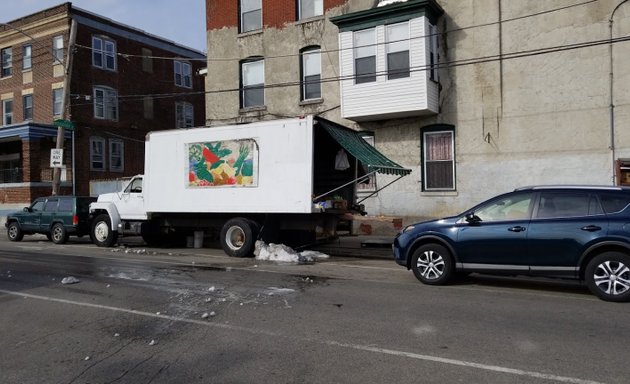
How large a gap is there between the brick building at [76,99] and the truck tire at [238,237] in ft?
56.6

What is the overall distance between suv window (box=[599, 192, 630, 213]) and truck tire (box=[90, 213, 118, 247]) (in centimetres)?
1314

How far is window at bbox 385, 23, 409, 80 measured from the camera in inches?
667

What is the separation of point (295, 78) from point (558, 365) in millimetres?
16462

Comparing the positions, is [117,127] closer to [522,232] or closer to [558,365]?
[522,232]

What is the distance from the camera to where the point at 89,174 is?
30.1 m

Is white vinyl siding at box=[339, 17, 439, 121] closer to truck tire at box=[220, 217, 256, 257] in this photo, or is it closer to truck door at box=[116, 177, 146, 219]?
truck tire at box=[220, 217, 256, 257]

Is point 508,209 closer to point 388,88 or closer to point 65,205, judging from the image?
point 388,88

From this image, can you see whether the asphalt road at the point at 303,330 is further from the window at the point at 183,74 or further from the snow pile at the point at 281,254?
the window at the point at 183,74

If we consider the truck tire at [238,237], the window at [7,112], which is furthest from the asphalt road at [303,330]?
the window at [7,112]

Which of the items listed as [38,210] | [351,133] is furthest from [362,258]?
[38,210]

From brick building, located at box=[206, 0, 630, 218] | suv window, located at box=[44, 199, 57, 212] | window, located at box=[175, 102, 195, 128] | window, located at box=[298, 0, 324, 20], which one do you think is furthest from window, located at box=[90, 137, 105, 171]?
window, located at box=[298, 0, 324, 20]

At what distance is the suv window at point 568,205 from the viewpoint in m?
7.85

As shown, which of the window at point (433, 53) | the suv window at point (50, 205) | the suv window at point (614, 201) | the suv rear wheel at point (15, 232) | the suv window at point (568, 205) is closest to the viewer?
the suv window at point (614, 201)

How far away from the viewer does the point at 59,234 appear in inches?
700
